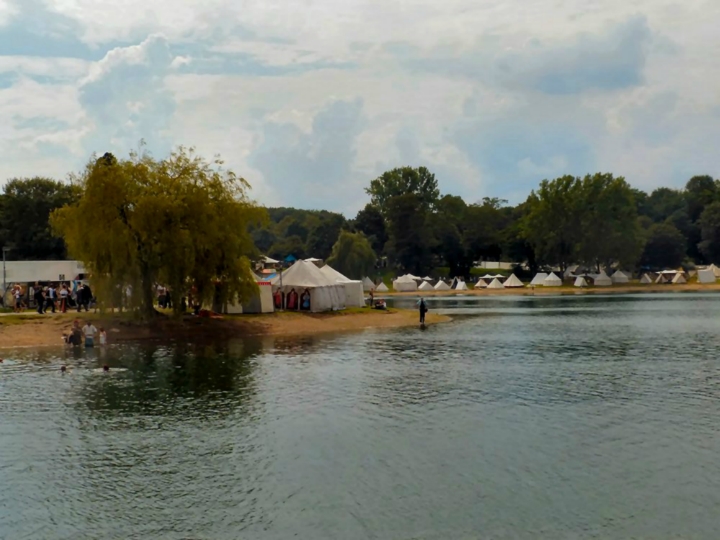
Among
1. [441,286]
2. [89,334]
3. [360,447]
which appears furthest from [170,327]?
[441,286]

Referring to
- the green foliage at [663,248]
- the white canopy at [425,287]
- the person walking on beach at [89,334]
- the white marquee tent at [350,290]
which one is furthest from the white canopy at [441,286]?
the person walking on beach at [89,334]

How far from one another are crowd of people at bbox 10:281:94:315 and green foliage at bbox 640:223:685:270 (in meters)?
150

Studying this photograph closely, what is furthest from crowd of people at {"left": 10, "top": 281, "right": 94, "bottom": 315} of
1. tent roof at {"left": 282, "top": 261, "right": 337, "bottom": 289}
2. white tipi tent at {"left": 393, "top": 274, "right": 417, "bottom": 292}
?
white tipi tent at {"left": 393, "top": 274, "right": 417, "bottom": 292}

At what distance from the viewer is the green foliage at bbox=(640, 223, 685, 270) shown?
187500mm

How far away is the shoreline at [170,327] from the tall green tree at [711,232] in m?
141

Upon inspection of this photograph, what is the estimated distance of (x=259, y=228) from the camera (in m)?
65.2

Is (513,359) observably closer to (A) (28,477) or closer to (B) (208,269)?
(B) (208,269)

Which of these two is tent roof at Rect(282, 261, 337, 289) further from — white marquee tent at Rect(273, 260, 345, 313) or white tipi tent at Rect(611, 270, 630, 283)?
white tipi tent at Rect(611, 270, 630, 283)

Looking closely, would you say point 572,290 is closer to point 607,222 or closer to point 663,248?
point 607,222

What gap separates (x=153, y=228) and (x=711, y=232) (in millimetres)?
162252

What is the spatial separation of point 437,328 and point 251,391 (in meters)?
33.6

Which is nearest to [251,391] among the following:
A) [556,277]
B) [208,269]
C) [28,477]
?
[28,477]

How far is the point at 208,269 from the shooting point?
2254 inches

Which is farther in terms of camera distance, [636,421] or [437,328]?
[437,328]
